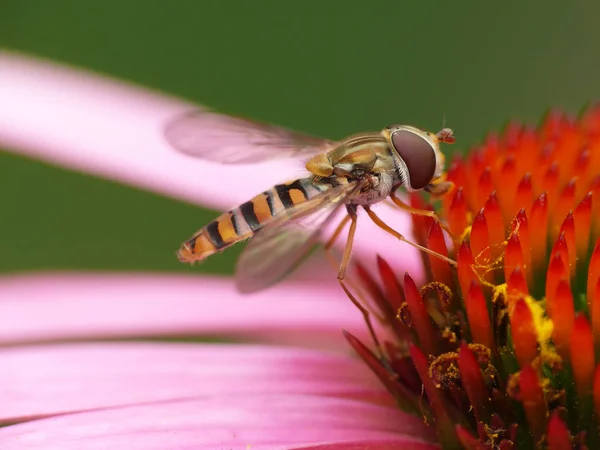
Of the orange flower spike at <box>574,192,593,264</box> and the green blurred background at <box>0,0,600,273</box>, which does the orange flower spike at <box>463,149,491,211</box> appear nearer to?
the orange flower spike at <box>574,192,593,264</box>

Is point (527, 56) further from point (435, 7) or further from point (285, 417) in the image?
point (285, 417)

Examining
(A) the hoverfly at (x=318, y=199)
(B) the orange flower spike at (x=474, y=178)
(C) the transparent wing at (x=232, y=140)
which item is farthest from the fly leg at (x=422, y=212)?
(C) the transparent wing at (x=232, y=140)

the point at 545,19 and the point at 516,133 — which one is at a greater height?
the point at 545,19

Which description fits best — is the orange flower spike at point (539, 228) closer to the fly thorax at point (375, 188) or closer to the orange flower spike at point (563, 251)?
the orange flower spike at point (563, 251)

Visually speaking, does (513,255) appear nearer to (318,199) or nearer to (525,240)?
(525,240)

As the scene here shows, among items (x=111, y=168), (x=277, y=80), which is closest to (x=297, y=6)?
(x=277, y=80)

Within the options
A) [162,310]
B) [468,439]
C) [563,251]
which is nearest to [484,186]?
[563,251]

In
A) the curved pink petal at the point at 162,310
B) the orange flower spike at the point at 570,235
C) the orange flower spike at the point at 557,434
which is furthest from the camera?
the curved pink petal at the point at 162,310

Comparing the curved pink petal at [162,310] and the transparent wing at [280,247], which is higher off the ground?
the curved pink petal at [162,310]
